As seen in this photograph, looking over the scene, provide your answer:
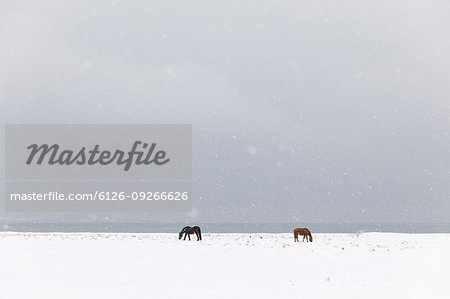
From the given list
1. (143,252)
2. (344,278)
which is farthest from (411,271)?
(143,252)

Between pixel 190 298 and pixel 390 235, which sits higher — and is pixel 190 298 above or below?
below

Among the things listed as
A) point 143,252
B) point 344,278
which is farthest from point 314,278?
point 143,252

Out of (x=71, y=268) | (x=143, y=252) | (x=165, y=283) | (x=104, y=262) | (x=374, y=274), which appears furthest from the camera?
(x=143, y=252)

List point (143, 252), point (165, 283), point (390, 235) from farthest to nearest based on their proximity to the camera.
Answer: point (390, 235) < point (143, 252) < point (165, 283)

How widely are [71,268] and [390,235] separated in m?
30.7

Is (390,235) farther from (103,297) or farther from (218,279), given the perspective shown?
(103,297)

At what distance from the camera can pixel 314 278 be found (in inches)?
674

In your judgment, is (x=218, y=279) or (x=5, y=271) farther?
(x=5, y=271)

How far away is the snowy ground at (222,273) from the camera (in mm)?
14328

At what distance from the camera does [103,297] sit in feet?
44.1

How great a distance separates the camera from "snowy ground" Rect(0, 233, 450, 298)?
1433 centimetres

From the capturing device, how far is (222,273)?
18484 millimetres

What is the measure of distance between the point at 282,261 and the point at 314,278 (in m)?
5.74

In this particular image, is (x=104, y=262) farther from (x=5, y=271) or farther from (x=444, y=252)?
(x=444, y=252)
